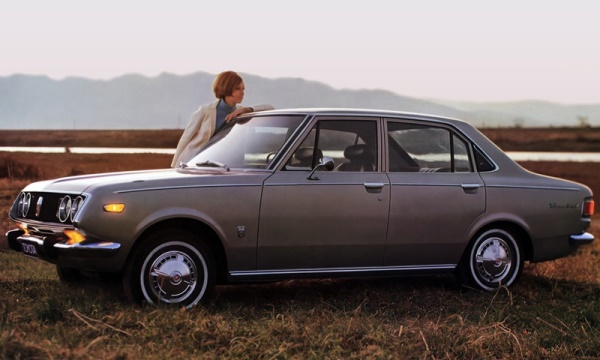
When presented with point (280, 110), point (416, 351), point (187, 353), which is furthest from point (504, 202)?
point (187, 353)

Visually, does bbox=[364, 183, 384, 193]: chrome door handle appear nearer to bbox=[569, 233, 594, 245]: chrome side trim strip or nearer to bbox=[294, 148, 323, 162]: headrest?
bbox=[294, 148, 323, 162]: headrest

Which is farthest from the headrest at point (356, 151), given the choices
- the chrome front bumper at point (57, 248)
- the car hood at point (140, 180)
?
the chrome front bumper at point (57, 248)

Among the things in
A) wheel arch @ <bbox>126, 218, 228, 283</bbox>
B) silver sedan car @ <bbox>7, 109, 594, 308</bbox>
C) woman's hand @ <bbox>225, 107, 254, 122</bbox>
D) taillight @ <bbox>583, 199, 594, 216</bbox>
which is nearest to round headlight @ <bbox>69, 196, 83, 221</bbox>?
silver sedan car @ <bbox>7, 109, 594, 308</bbox>

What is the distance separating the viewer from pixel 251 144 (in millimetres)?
8547

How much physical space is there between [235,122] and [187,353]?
351 centimetres

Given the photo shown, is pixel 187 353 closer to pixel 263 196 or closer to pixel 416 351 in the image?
pixel 416 351

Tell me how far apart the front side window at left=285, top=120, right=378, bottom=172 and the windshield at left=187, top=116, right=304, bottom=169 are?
204 mm

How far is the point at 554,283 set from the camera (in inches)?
398

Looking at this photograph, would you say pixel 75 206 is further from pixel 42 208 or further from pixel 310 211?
pixel 310 211

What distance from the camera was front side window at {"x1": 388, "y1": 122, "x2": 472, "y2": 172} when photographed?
8695mm

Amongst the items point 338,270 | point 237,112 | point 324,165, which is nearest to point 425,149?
point 324,165

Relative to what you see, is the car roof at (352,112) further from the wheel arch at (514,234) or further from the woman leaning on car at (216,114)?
the wheel arch at (514,234)

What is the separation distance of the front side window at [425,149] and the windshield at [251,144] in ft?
3.17

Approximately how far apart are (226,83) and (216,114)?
0.41m
